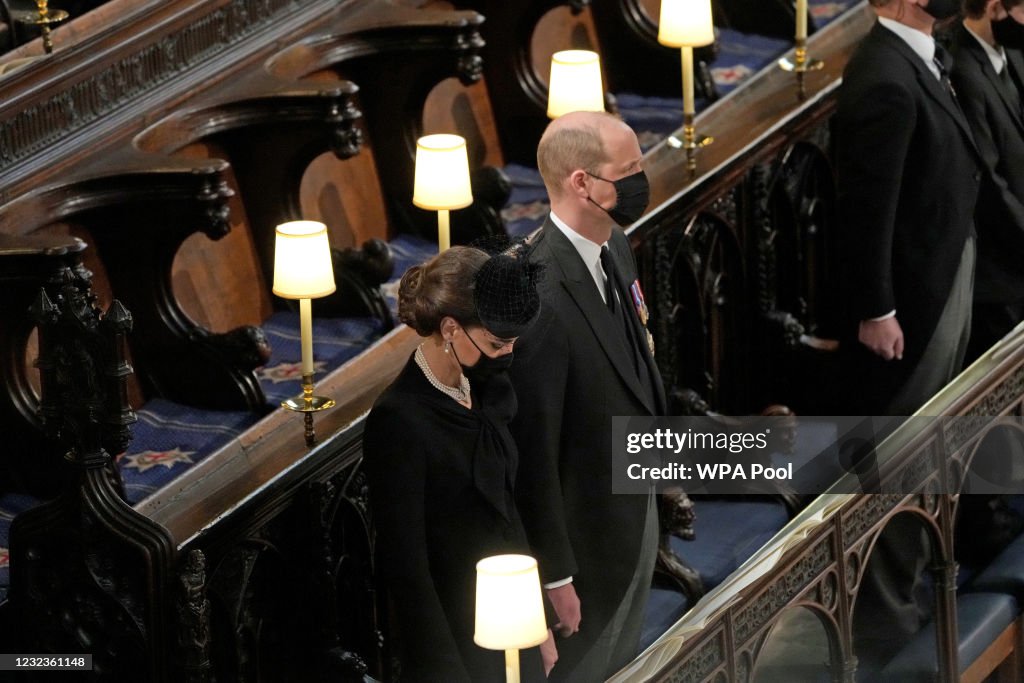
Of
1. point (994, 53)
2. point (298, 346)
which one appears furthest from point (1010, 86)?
point (298, 346)

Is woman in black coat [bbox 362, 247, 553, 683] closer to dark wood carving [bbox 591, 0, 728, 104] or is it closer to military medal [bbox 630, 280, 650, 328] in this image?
military medal [bbox 630, 280, 650, 328]

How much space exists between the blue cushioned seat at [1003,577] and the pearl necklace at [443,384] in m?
1.99

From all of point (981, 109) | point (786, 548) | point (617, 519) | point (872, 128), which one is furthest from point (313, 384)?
point (981, 109)

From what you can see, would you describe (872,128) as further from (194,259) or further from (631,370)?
(194,259)

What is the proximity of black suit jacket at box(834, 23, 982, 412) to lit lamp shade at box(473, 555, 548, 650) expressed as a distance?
5.28ft

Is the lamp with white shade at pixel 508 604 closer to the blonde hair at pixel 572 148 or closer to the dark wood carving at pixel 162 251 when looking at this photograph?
the blonde hair at pixel 572 148

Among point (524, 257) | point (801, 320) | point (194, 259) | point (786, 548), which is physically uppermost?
point (524, 257)

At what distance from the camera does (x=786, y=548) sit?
4062mm

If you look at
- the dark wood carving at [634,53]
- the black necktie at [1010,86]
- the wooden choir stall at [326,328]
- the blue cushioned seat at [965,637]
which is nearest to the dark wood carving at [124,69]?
the wooden choir stall at [326,328]

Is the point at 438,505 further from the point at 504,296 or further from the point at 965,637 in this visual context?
the point at 965,637

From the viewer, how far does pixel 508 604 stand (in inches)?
136

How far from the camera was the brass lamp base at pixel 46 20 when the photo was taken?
178 inches

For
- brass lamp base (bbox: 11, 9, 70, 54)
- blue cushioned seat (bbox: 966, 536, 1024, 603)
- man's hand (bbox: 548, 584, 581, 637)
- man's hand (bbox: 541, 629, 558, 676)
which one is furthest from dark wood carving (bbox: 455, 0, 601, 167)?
man's hand (bbox: 541, 629, 558, 676)

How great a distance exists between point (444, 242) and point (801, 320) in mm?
1733
